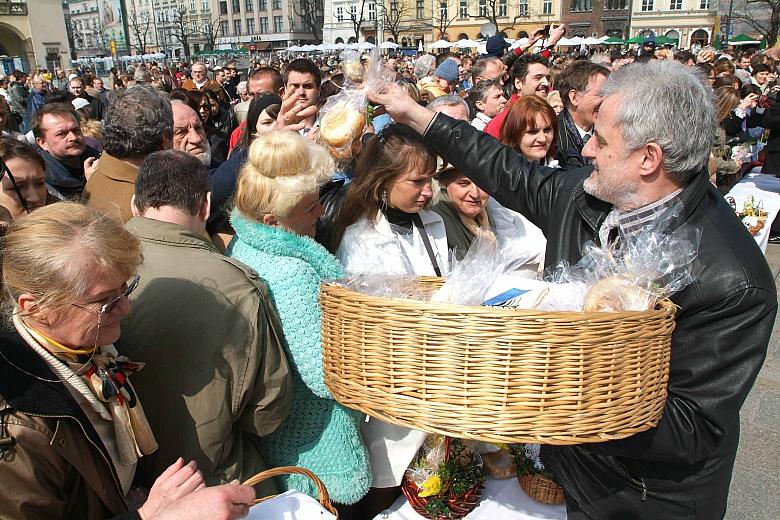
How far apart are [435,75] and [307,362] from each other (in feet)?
21.4

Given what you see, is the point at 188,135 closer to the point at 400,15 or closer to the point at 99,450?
the point at 99,450

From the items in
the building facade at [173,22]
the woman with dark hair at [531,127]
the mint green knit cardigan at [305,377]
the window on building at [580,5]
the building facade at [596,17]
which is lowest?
the mint green knit cardigan at [305,377]

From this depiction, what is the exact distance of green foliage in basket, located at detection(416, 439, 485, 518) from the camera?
2484 millimetres

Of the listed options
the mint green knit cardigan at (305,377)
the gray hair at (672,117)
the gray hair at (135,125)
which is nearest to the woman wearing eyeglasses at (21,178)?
the gray hair at (135,125)

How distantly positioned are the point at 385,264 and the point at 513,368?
1.02 metres

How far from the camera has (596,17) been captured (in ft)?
226

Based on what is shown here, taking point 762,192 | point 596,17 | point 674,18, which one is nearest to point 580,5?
point 596,17

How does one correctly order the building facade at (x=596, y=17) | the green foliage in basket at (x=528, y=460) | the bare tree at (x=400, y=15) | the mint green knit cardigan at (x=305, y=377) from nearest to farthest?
the mint green knit cardigan at (x=305, y=377) → the green foliage in basket at (x=528, y=460) → the building facade at (x=596, y=17) → the bare tree at (x=400, y=15)

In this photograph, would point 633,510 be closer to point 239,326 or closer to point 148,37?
point 239,326

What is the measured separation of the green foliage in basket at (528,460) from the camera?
261 cm

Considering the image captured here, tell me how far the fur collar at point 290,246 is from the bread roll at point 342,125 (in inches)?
20.7

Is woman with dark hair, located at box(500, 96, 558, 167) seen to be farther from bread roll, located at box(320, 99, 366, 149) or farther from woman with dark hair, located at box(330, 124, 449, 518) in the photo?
bread roll, located at box(320, 99, 366, 149)

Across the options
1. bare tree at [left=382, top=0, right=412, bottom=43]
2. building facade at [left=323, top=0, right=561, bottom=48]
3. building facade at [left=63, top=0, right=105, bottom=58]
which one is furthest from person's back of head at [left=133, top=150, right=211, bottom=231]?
building facade at [left=63, top=0, right=105, bottom=58]

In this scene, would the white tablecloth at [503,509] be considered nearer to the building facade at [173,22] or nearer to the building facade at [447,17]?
the building facade at [447,17]
